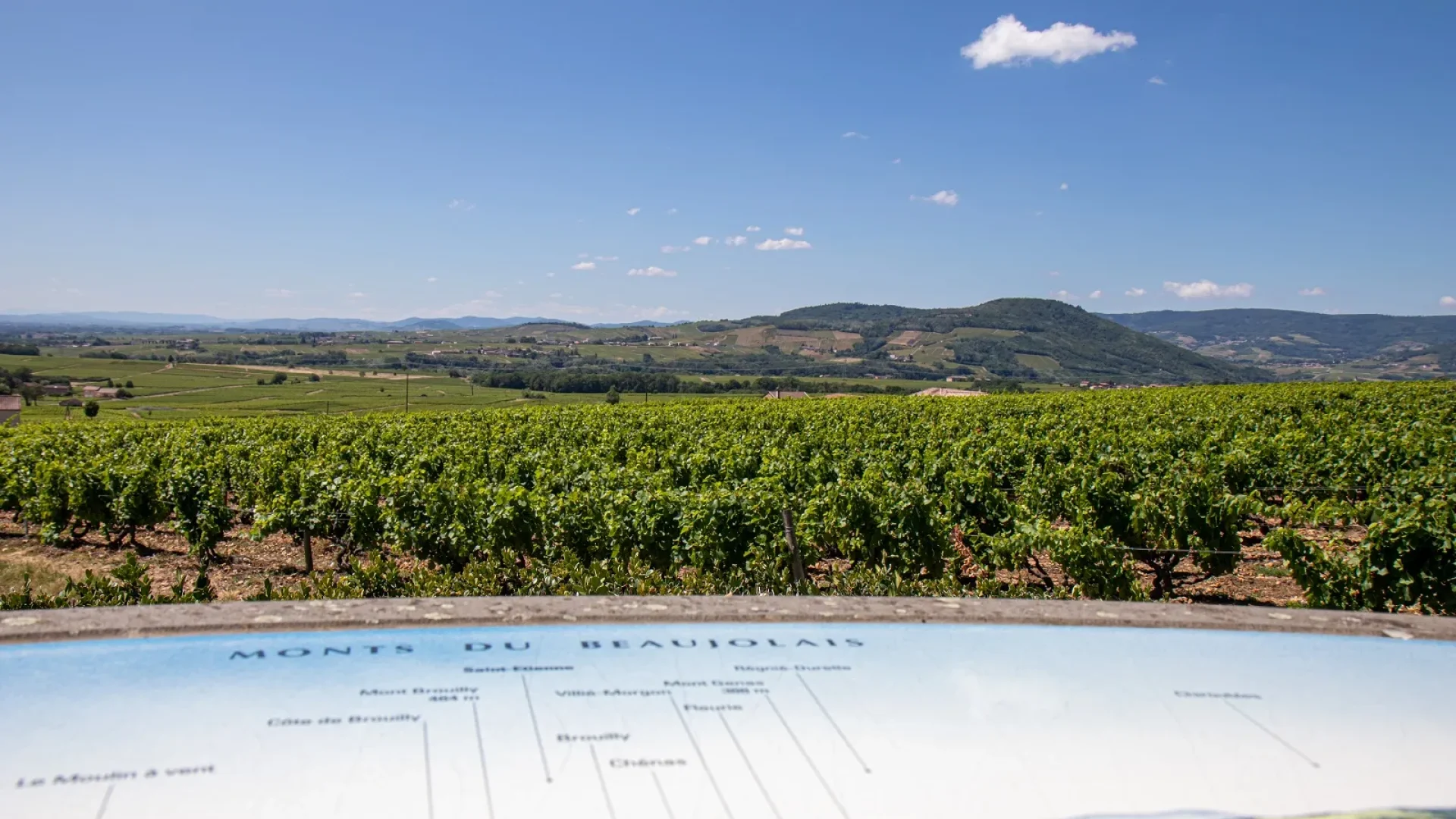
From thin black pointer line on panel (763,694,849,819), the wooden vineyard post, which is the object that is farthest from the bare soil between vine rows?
thin black pointer line on panel (763,694,849,819)

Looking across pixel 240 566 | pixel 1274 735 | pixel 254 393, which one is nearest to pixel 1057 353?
pixel 254 393

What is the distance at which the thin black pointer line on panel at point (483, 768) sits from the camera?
8.07 feet

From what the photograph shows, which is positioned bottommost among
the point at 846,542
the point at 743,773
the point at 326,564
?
the point at 326,564

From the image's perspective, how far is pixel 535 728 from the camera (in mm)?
2873

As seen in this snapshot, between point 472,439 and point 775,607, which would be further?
point 472,439

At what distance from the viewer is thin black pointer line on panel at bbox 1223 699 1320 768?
9.20 ft

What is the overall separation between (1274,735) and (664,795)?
83.4 inches

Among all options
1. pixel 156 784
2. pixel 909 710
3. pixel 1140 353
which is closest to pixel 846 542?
pixel 909 710

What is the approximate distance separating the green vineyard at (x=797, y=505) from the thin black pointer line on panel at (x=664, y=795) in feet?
15.3

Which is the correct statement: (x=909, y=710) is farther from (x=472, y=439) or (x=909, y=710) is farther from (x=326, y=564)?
(x=472, y=439)

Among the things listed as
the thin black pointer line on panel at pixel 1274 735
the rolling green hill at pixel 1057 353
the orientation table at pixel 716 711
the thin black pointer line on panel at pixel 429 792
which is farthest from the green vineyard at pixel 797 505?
the rolling green hill at pixel 1057 353

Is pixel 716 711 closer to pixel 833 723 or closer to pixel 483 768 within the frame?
pixel 833 723

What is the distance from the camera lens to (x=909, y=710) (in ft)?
10.1

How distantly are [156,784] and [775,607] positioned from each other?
8.12ft
